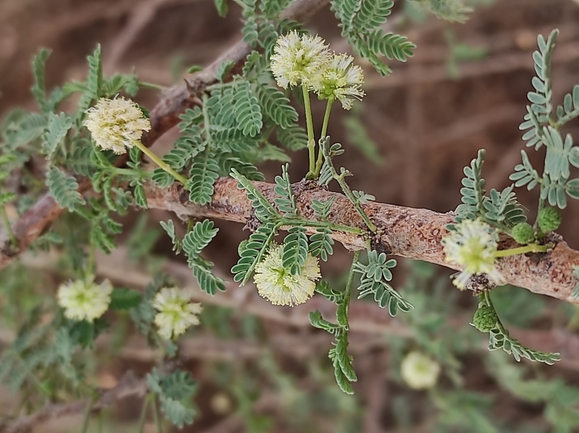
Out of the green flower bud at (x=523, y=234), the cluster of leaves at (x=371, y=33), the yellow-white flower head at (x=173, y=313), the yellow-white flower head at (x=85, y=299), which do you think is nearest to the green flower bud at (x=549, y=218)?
the green flower bud at (x=523, y=234)

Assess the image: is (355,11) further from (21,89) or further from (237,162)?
(21,89)

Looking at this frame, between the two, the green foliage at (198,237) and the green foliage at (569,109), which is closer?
the green foliage at (569,109)

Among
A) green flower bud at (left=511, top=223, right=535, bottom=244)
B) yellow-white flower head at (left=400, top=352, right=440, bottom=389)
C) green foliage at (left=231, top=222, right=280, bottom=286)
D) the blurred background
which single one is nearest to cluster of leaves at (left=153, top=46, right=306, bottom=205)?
green foliage at (left=231, top=222, right=280, bottom=286)

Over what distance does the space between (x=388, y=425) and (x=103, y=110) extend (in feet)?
4.95

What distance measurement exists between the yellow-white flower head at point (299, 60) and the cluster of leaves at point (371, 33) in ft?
0.28

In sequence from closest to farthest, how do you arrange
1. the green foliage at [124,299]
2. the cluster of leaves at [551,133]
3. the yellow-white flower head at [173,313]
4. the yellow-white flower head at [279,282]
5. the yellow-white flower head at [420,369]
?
1. the cluster of leaves at [551,133]
2. the yellow-white flower head at [279,282]
3. the yellow-white flower head at [173,313]
4. the green foliage at [124,299]
5. the yellow-white flower head at [420,369]

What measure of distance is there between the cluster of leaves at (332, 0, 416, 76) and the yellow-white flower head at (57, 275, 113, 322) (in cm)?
52

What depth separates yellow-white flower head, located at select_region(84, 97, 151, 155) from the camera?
62cm

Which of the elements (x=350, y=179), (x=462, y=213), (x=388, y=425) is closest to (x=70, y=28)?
(x=350, y=179)

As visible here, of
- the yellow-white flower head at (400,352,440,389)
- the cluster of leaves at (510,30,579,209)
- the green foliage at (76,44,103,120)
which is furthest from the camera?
the yellow-white flower head at (400,352,440,389)

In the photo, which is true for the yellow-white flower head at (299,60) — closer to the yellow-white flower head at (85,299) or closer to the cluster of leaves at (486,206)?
the cluster of leaves at (486,206)

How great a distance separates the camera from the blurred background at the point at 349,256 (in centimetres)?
134

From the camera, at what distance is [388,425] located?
5.93 feet

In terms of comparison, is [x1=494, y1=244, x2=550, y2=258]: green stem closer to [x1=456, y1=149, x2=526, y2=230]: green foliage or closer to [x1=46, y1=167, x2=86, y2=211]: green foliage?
[x1=456, y1=149, x2=526, y2=230]: green foliage
